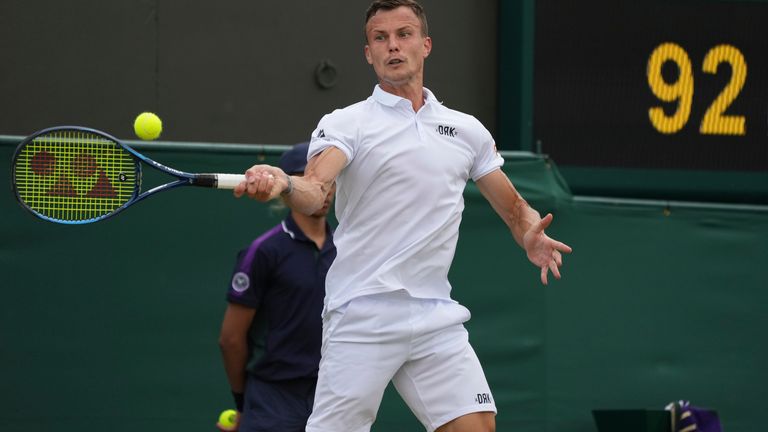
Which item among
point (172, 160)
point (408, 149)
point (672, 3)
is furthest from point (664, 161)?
point (408, 149)

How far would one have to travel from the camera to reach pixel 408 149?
4137mm

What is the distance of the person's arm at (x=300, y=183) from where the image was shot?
363 cm

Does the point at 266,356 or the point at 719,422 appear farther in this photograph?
the point at 719,422

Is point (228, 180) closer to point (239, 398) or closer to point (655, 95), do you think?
point (239, 398)

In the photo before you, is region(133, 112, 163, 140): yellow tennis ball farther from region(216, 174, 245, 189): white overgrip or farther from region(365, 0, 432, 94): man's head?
region(216, 174, 245, 189): white overgrip

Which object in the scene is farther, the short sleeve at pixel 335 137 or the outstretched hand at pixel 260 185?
the short sleeve at pixel 335 137

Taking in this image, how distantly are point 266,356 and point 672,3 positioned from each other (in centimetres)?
319

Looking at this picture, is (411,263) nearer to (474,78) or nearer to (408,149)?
(408,149)

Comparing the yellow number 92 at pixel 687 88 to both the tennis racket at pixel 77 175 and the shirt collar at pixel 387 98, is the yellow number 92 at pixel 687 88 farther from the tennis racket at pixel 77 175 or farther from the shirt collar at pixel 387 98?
the tennis racket at pixel 77 175

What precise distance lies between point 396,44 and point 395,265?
72 cm

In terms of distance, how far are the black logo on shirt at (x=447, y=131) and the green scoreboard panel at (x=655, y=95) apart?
2331 mm

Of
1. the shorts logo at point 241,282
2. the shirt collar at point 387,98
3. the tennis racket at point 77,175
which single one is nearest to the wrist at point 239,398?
the shorts logo at point 241,282

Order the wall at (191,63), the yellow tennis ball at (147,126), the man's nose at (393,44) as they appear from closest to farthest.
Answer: the man's nose at (393,44) → the yellow tennis ball at (147,126) → the wall at (191,63)

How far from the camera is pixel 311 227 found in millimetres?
4812
